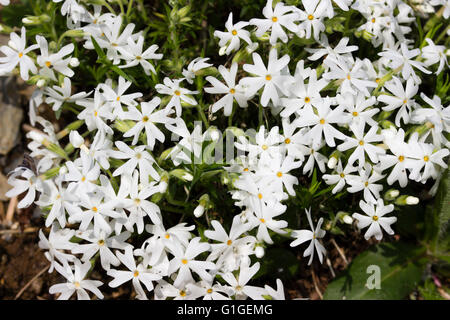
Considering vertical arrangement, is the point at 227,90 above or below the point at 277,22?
below

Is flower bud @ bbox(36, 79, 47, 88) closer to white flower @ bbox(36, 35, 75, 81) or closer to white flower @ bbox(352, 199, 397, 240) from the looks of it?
white flower @ bbox(36, 35, 75, 81)

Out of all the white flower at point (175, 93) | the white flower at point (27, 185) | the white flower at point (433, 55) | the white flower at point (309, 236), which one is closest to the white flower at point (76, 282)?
the white flower at point (27, 185)

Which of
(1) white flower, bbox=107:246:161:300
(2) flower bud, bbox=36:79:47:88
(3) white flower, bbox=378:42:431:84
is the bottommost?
(1) white flower, bbox=107:246:161:300

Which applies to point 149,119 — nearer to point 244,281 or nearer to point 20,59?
point 20,59

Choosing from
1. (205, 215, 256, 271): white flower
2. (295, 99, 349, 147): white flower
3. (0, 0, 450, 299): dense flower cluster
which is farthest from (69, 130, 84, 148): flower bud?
(295, 99, 349, 147): white flower

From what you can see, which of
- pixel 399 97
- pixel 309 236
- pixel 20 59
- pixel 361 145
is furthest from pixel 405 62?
pixel 20 59

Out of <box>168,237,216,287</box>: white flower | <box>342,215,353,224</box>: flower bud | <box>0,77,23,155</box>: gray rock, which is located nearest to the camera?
<box>168,237,216,287</box>: white flower

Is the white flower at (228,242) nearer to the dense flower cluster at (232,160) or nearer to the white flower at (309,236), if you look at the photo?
the dense flower cluster at (232,160)
